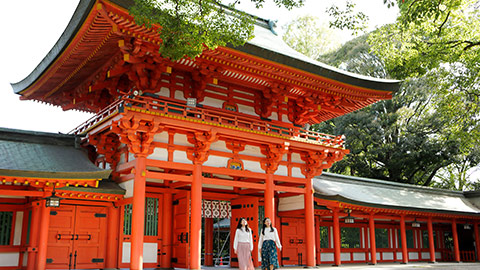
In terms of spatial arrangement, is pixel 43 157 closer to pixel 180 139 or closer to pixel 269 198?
pixel 180 139

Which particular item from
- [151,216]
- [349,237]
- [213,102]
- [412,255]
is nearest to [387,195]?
[349,237]

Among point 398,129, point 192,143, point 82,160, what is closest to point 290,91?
point 192,143

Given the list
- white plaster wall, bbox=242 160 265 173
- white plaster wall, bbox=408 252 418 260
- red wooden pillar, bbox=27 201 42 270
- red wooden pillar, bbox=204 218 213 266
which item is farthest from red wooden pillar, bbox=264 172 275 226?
white plaster wall, bbox=408 252 418 260

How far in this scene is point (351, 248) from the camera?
18422 mm

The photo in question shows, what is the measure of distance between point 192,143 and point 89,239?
4064mm

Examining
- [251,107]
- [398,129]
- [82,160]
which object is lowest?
[82,160]

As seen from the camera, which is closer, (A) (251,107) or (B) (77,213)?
(B) (77,213)

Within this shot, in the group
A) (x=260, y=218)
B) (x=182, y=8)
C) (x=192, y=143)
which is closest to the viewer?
(x=182, y=8)

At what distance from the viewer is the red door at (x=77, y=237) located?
449 inches

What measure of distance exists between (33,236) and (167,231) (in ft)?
13.2

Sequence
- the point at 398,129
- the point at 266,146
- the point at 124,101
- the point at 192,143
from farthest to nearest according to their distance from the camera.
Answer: the point at 398,129
the point at 266,146
the point at 192,143
the point at 124,101

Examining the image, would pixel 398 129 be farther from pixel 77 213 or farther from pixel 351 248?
pixel 77 213

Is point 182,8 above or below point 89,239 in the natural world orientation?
above

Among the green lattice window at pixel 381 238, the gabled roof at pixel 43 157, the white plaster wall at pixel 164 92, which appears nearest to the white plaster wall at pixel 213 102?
the white plaster wall at pixel 164 92
